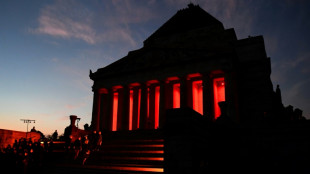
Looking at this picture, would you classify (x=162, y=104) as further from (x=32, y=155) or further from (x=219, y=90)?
(x=32, y=155)

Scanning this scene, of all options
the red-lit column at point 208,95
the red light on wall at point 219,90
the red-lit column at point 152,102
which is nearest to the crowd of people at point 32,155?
the red-lit column at point 152,102

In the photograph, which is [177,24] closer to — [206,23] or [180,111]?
[206,23]

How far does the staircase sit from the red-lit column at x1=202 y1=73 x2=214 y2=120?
243 inches

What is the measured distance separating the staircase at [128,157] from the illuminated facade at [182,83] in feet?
23.6

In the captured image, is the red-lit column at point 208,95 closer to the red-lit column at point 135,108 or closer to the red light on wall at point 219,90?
the red light on wall at point 219,90

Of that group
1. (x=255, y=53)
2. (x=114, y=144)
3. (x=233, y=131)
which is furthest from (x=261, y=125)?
(x=255, y=53)

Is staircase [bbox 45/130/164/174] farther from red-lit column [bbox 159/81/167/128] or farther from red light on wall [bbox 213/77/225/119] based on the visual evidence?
red light on wall [bbox 213/77/225/119]

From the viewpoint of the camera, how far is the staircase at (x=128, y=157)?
42.3 ft

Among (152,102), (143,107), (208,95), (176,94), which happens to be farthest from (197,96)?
(143,107)

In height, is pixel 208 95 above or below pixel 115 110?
above

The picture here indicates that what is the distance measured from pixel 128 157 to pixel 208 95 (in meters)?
10.7

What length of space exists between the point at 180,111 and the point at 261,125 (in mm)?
5026

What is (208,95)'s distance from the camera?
2297cm

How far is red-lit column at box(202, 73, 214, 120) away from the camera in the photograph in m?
22.6
